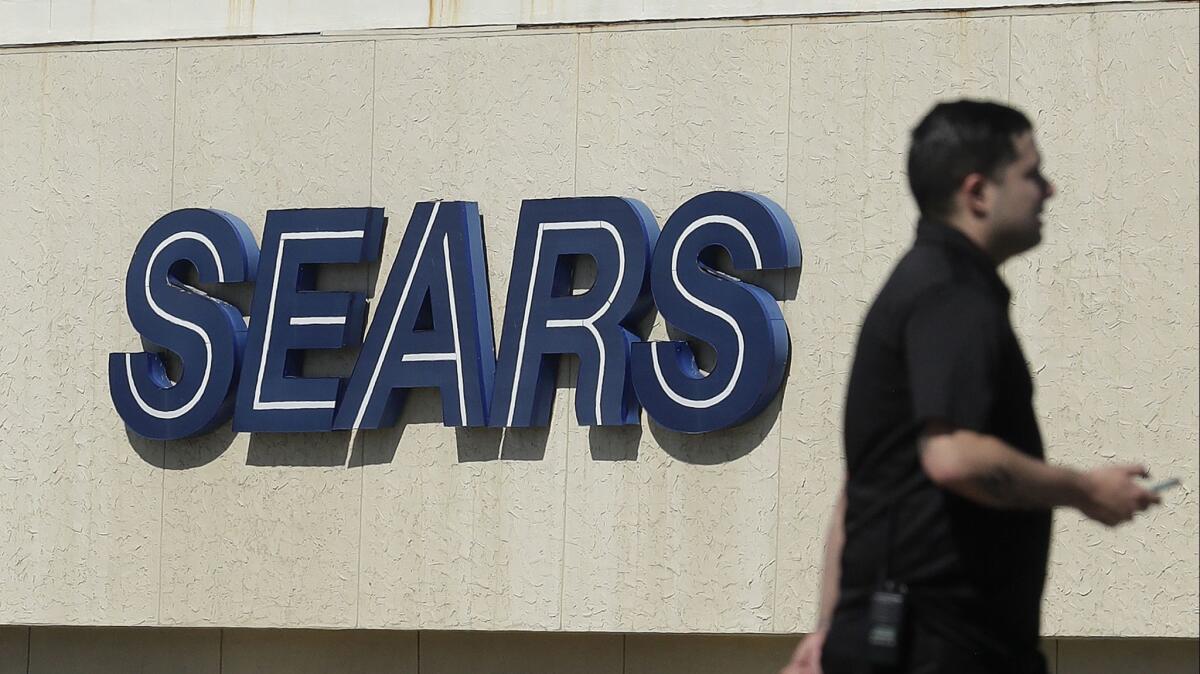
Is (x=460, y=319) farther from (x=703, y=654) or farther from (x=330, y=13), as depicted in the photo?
(x=703, y=654)

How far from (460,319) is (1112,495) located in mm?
6826

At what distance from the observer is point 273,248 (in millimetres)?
10859

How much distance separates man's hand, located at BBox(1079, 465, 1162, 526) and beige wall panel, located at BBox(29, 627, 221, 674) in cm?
817

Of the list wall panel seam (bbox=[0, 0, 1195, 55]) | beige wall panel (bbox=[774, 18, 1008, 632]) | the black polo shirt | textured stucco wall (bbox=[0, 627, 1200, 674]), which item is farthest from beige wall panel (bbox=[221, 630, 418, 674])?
the black polo shirt

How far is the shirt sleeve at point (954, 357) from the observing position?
3.82 meters

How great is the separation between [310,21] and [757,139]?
2.63 meters

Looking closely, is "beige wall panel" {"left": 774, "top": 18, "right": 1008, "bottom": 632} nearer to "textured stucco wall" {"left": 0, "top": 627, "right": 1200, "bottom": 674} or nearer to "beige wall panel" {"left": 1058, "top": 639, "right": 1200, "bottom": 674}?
"textured stucco wall" {"left": 0, "top": 627, "right": 1200, "bottom": 674}

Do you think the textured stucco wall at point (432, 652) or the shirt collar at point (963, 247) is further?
the textured stucco wall at point (432, 652)

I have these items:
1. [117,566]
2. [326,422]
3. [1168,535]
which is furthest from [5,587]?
[1168,535]

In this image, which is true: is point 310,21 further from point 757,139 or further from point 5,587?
point 5,587

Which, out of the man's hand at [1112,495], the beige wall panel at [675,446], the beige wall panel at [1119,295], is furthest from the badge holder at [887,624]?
the beige wall panel at [675,446]

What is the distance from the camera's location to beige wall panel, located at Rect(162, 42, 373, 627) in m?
10.7

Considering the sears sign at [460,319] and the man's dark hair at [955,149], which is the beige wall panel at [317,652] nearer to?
the sears sign at [460,319]

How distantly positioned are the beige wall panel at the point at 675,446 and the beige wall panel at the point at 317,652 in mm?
1221
